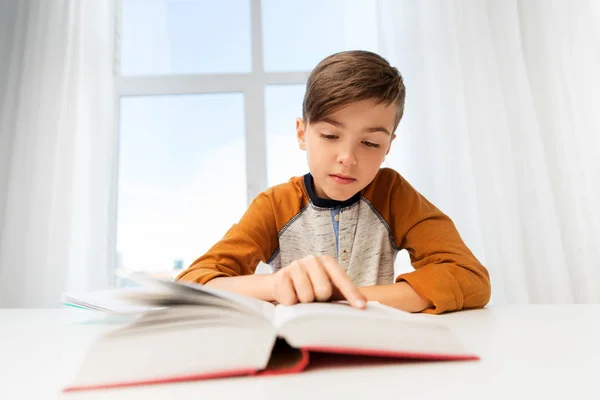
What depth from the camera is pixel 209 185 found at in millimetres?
2145

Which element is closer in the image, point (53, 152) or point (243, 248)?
point (243, 248)

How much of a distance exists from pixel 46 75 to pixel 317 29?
133cm

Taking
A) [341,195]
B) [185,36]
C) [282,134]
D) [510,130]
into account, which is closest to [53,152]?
[185,36]

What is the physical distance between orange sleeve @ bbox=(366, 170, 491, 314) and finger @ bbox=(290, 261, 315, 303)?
0.25m

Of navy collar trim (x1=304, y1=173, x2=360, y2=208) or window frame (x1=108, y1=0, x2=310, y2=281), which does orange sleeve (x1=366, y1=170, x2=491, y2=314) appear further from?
window frame (x1=108, y1=0, x2=310, y2=281)

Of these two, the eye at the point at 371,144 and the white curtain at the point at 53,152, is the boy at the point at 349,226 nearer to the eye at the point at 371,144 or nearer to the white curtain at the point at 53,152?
the eye at the point at 371,144

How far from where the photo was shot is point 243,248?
0.81 m

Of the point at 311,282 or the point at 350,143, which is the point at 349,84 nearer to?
the point at 350,143

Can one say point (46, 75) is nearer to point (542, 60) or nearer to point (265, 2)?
point (265, 2)

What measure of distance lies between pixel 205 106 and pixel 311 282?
6.35 ft

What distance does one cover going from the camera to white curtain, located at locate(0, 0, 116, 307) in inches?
73.7

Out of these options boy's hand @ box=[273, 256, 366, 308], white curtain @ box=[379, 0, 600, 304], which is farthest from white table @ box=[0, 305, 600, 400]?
white curtain @ box=[379, 0, 600, 304]

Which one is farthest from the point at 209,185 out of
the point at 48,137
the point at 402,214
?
the point at 402,214

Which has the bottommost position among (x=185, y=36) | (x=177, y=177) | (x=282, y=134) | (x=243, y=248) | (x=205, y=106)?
(x=243, y=248)
